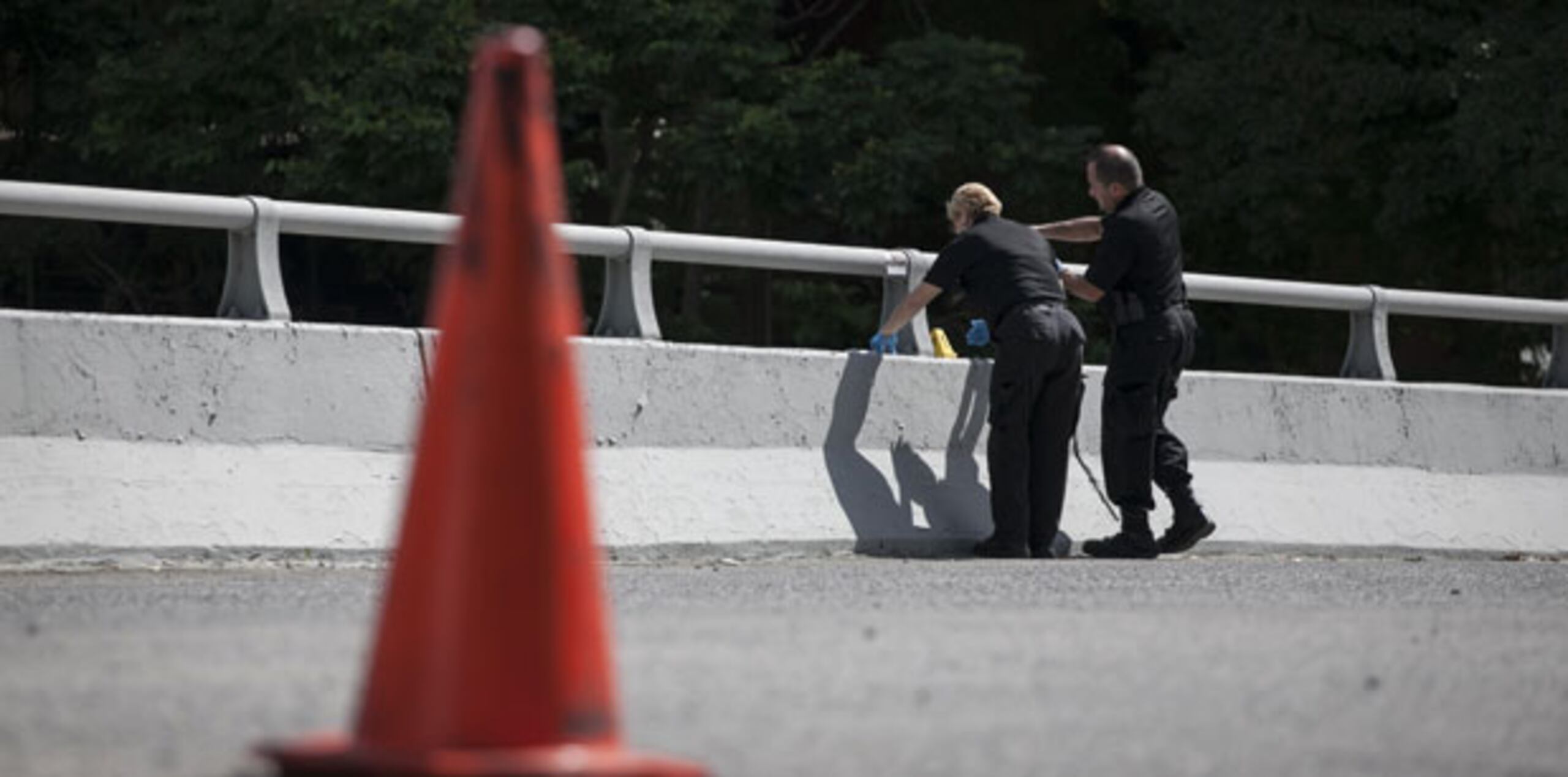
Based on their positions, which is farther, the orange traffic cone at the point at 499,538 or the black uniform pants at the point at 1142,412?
the black uniform pants at the point at 1142,412

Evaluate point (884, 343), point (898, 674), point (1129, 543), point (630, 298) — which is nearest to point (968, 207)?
point (884, 343)

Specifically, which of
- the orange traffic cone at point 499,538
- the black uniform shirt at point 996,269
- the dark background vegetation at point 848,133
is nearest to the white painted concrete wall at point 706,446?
the black uniform shirt at point 996,269

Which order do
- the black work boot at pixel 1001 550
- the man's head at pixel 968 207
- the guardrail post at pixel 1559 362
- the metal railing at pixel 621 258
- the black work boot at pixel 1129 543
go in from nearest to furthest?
the metal railing at pixel 621 258 < the black work boot at pixel 1001 550 < the black work boot at pixel 1129 543 < the man's head at pixel 968 207 < the guardrail post at pixel 1559 362

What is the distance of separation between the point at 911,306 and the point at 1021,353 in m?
0.54

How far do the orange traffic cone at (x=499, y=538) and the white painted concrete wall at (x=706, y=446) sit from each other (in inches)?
206

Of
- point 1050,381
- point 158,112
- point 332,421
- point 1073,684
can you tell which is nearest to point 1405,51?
point 158,112

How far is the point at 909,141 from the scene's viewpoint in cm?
3681

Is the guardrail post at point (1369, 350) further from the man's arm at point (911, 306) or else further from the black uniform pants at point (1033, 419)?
the man's arm at point (911, 306)

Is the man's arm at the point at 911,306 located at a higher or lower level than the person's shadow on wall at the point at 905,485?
higher

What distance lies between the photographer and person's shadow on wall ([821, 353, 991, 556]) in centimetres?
1327

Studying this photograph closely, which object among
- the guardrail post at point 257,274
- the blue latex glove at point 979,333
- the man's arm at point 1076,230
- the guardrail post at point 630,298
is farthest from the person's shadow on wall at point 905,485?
the guardrail post at point 257,274

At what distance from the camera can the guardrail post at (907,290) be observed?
46.2ft

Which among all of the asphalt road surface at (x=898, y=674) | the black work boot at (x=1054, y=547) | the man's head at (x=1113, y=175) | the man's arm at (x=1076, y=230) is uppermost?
the man's head at (x=1113, y=175)

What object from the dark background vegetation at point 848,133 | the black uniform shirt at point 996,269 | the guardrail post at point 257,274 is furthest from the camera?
the dark background vegetation at point 848,133
